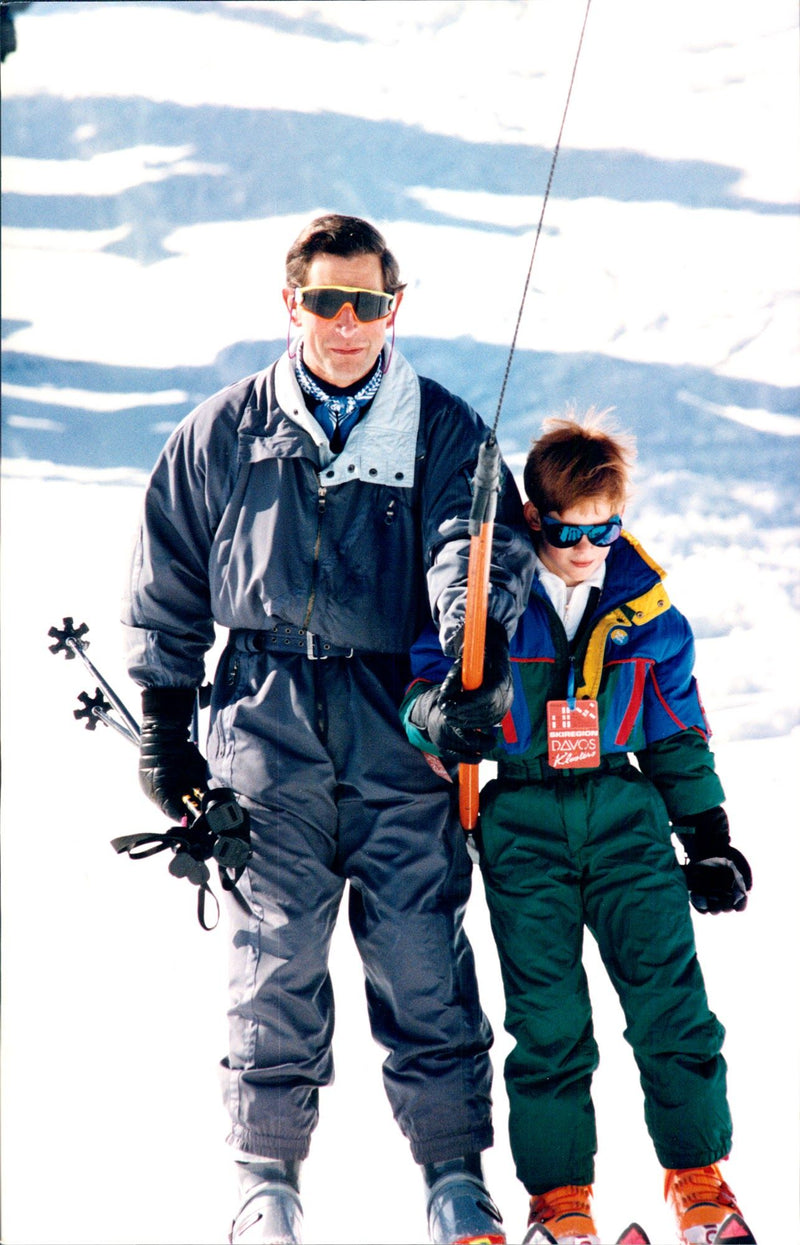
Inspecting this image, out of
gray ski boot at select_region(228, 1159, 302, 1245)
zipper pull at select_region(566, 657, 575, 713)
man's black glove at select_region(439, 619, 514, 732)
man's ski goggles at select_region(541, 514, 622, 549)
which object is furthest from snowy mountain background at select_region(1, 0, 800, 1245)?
man's ski goggles at select_region(541, 514, 622, 549)

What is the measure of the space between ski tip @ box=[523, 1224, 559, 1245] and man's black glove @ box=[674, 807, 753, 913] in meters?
0.59

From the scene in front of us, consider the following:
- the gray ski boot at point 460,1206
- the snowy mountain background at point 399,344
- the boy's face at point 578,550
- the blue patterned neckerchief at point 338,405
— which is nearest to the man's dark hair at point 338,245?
the blue patterned neckerchief at point 338,405

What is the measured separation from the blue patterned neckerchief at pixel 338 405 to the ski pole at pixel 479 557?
0.37 metres

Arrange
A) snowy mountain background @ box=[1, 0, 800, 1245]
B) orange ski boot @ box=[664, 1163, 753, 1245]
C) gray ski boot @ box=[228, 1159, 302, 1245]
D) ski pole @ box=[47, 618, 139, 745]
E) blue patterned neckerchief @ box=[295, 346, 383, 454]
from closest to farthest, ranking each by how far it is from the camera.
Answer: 1. orange ski boot @ box=[664, 1163, 753, 1245]
2. gray ski boot @ box=[228, 1159, 302, 1245]
3. blue patterned neckerchief @ box=[295, 346, 383, 454]
4. ski pole @ box=[47, 618, 139, 745]
5. snowy mountain background @ box=[1, 0, 800, 1245]

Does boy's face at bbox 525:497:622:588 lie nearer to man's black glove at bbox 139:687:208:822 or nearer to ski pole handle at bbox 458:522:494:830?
ski pole handle at bbox 458:522:494:830

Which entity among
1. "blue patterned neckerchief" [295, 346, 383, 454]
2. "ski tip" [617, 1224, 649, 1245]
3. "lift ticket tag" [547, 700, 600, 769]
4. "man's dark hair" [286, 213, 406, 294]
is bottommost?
"ski tip" [617, 1224, 649, 1245]

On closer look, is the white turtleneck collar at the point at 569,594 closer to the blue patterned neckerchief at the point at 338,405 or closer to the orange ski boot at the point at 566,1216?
the blue patterned neckerchief at the point at 338,405

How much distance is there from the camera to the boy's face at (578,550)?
2346mm

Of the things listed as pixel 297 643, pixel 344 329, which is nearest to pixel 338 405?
pixel 344 329

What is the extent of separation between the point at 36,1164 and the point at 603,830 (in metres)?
1.53

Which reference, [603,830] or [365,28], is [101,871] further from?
[365,28]

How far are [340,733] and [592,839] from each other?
47cm

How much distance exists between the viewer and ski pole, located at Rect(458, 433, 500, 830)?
2092mm

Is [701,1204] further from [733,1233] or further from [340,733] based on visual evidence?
[340,733]
